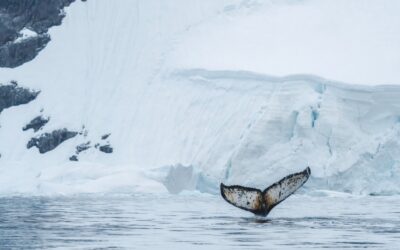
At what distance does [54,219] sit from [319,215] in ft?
22.8

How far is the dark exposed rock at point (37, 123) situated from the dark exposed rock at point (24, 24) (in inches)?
219

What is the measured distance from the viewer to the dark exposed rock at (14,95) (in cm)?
5456

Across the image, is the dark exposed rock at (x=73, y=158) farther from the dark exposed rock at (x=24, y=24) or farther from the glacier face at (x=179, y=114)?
the dark exposed rock at (x=24, y=24)

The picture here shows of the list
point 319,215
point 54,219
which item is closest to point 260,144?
point 319,215

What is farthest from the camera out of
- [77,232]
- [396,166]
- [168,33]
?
[168,33]

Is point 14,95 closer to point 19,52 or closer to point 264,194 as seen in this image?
point 19,52

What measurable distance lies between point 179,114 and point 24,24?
1631 centimetres

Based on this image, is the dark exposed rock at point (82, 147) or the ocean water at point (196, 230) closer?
the ocean water at point (196, 230)

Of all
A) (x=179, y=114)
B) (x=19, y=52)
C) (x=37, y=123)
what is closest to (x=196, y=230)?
(x=179, y=114)

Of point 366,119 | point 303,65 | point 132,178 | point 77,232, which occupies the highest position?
point 303,65

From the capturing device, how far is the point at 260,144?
137 feet

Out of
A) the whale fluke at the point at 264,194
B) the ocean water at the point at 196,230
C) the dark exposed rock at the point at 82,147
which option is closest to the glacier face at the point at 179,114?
the dark exposed rock at the point at 82,147

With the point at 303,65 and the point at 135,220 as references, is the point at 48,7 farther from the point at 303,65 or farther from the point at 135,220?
the point at 135,220

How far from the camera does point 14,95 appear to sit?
2157 inches
